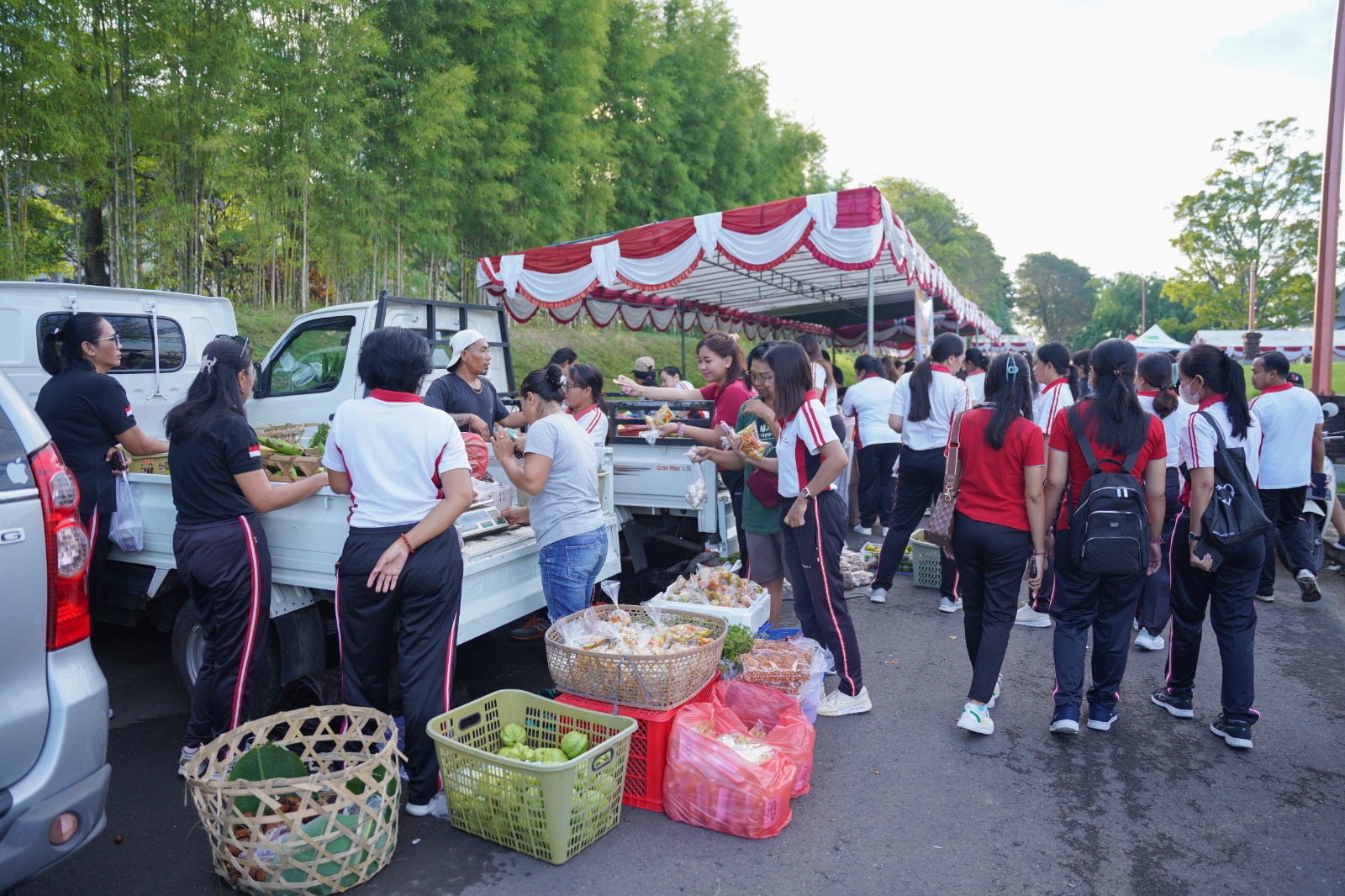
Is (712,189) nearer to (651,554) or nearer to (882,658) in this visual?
(651,554)

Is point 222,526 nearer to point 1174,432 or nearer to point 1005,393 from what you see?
point 1005,393

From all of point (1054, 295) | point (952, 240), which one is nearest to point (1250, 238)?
point (952, 240)

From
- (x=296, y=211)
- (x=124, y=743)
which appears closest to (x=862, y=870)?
(x=124, y=743)

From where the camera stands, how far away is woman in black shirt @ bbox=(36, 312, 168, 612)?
3.71 meters

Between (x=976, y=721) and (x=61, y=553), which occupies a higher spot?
(x=61, y=553)

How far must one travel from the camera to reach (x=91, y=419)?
3.76 m

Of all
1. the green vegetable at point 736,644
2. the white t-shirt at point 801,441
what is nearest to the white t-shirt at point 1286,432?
the white t-shirt at point 801,441

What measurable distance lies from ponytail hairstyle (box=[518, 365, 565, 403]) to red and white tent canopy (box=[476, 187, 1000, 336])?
4.28 metres

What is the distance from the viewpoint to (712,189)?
755 inches

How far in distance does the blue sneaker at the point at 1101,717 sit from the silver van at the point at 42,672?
389 centimetres

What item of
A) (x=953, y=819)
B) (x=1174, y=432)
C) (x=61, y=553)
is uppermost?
(x=1174, y=432)

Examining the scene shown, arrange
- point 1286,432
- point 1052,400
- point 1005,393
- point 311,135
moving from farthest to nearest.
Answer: point 311,135, point 1052,400, point 1286,432, point 1005,393

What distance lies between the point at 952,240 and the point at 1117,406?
57.5 metres

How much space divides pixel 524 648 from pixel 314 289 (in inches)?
438
